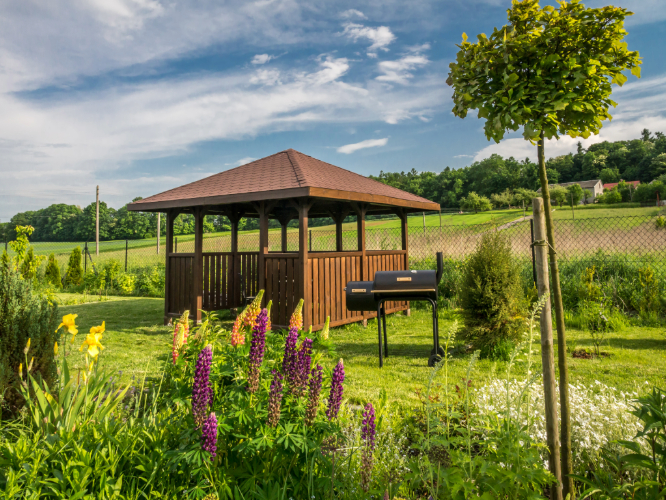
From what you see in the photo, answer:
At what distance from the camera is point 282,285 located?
636cm

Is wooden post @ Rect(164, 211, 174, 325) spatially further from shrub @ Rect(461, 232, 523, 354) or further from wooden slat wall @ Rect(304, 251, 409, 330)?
shrub @ Rect(461, 232, 523, 354)

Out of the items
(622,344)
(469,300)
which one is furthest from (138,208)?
(622,344)

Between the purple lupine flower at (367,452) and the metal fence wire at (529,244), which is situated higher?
the metal fence wire at (529,244)

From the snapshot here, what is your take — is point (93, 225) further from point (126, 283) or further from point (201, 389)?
point (201, 389)

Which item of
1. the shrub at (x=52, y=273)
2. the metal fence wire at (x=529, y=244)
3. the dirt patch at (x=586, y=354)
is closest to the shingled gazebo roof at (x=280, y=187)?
the metal fence wire at (x=529, y=244)

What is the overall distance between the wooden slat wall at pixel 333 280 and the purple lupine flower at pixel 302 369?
470 centimetres

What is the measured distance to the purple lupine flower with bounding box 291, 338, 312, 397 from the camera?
142 cm

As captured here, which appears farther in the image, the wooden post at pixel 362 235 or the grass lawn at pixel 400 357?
the wooden post at pixel 362 235

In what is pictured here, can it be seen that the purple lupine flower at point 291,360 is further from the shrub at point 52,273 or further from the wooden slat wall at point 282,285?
the shrub at point 52,273

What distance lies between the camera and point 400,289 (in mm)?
4617

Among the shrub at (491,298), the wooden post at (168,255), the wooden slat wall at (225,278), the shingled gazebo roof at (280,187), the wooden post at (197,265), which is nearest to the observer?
the shrub at (491,298)

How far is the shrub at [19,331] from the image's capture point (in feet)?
8.23

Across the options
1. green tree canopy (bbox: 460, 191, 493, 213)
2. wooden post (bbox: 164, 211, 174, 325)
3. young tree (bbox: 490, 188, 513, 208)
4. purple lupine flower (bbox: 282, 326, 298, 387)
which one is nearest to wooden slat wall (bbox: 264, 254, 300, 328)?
wooden post (bbox: 164, 211, 174, 325)

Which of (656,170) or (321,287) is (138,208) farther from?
(656,170)
